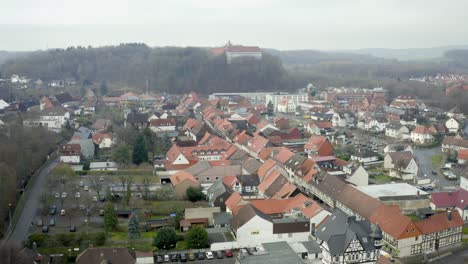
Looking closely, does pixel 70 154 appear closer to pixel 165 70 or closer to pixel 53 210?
pixel 53 210

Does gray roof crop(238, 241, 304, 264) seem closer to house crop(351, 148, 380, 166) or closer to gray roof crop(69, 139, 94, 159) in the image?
house crop(351, 148, 380, 166)

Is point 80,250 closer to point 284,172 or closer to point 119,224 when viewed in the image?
point 119,224

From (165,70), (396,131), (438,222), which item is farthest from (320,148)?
(165,70)

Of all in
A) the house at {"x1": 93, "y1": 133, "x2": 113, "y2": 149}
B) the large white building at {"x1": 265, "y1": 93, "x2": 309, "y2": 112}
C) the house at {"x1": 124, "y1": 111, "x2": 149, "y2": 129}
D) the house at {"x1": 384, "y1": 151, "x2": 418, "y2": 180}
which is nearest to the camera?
the house at {"x1": 384, "y1": 151, "x2": 418, "y2": 180}

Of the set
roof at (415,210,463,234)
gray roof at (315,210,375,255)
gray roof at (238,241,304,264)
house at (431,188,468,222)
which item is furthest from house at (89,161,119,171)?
roof at (415,210,463,234)

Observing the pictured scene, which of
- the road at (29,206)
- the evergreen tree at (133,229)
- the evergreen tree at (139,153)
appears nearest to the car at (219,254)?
the evergreen tree at (133,229)

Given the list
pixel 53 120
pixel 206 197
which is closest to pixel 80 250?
pixel 206 197

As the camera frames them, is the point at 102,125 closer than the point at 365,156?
No

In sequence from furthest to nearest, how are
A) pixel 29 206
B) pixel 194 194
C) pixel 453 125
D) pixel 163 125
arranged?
pixel 453 125 → pixel 163 125 → pixel 194 194 → pixel 29 206
